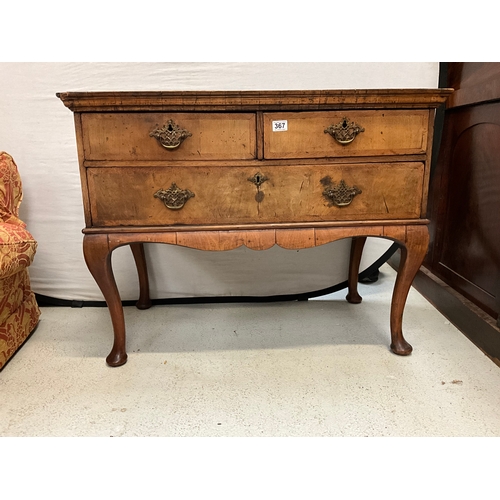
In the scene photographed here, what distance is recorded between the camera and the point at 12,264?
132 centimetres

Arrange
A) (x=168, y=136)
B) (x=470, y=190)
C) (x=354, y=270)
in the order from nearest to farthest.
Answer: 1. (x=168, y=136)
2. (x=470, y=190)
3. (x=354, y=270)

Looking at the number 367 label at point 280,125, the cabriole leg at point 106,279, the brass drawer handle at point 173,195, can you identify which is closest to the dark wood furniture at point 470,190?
the number 367 label at point 280,125

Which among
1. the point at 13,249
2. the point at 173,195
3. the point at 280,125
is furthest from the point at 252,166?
the point at 13,249

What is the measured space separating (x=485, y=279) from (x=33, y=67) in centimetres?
210

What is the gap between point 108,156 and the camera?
124 cm

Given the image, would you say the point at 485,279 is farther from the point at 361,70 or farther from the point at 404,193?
the point at 361,70

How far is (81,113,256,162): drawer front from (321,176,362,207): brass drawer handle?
10.5 inches

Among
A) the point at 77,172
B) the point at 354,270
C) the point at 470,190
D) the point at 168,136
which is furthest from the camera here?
the point at 354,270

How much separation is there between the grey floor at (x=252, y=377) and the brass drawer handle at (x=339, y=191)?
61cm

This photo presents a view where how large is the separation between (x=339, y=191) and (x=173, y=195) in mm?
547

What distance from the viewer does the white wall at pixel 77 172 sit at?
68.0 inches

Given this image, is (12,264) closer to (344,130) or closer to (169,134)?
(169,134)

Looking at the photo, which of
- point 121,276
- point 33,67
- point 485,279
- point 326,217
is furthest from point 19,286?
point 485,279

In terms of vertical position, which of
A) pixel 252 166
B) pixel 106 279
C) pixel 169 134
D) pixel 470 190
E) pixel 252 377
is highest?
pixel 169 134
